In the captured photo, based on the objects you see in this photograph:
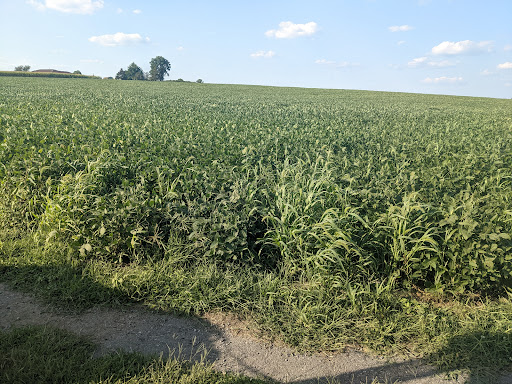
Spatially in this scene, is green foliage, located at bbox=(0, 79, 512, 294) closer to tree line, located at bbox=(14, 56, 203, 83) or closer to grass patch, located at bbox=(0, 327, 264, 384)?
grass patch, located at bbox=(0, 327, 264, 384)

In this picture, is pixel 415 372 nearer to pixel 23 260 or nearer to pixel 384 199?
pixel 384 199

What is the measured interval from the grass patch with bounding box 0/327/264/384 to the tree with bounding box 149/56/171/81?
125276 millimetres

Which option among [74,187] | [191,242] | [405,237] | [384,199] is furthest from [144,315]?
[384,199]

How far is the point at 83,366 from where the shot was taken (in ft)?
10.3

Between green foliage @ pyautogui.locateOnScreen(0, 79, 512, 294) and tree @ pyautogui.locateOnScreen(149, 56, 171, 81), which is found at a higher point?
tree @ pyautogui.locateOnScreen(149, 56, 171, 81)

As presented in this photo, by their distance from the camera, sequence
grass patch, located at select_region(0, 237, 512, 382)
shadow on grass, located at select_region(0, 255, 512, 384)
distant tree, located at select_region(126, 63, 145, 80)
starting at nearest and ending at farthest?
shadow on grass, located at select_region(0, 255, 512, 384) < grass patch, located at select_region(0, 237, 512, 382) < distant tree, located at select_region(126, 63, 145, 80)

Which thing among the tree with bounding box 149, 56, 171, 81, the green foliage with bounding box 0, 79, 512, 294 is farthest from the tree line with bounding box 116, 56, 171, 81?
the green foliage with bounding box 0, 79, 512, 294

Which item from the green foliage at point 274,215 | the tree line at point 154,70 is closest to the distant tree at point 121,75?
the tree line at point 154,70

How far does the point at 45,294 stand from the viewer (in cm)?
432

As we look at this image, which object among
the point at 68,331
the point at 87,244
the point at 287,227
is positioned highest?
the point at 287,227

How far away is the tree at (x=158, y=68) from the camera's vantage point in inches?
4692

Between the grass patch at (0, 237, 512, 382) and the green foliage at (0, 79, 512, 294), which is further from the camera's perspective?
the green foliage at (0, 79, 512, 294)

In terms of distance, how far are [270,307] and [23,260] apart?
11.0 ft

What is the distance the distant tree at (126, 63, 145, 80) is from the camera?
367 feet
